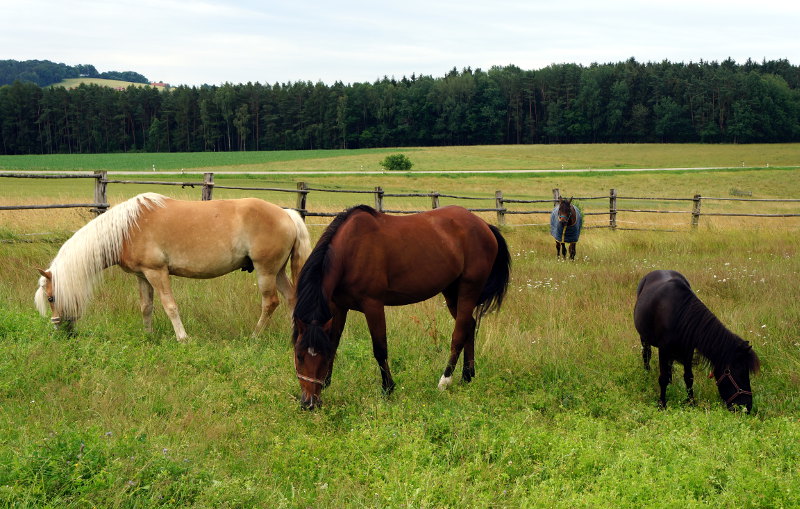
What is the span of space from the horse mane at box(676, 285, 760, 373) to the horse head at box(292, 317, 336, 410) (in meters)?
3.19

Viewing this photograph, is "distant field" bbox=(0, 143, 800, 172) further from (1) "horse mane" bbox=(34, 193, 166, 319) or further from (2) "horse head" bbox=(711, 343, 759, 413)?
(2) "horse head" bbox=(711, 343, 759, 413)

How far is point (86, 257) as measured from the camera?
20.5 ft

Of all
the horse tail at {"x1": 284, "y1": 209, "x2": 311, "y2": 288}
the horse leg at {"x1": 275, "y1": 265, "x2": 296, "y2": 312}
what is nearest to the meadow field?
the horse leg at {"x1": 275, "y1": 265, "x2": 296, "y2": 312}

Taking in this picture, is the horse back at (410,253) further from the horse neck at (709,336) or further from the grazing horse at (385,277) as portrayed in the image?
the horse neck at (709,336)

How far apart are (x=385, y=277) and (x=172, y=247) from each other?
2790 millimetres

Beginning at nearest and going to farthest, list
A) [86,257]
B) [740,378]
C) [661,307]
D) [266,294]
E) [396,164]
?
[740,378] < [661,307] < [86,257] < [266,294] < [396,164]

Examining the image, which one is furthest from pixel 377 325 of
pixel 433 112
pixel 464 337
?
pixel 433 112

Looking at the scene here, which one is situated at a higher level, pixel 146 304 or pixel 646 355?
pixel 146 304

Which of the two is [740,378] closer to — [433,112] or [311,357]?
[311,357]

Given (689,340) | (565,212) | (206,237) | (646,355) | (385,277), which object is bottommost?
(646,355)

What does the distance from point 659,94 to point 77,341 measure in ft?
284

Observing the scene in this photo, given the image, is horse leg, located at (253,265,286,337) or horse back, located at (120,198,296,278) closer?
horse back, located at (120,198,296,278)

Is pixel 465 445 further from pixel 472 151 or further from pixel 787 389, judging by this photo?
pixel 472 151

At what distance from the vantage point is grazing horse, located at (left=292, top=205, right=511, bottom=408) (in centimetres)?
477
